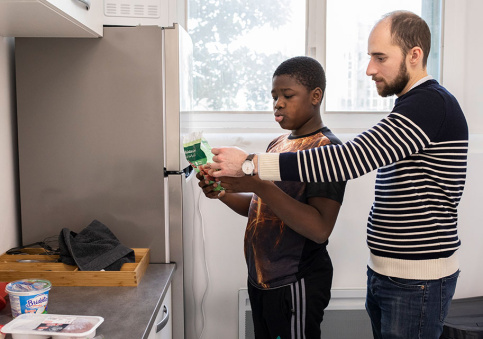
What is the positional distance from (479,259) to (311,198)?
1.48 metres

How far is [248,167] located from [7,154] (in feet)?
2.86

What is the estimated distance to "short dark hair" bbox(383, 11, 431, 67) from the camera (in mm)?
1146

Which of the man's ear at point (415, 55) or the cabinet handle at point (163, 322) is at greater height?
the man's ear at point (415, 55)

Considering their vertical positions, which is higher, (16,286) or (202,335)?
(16,286)

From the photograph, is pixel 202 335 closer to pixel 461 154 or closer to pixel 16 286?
pixel 16 286

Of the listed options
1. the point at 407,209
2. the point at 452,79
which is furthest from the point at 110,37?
the point at 452,79

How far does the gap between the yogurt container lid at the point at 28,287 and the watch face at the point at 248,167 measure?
55cm

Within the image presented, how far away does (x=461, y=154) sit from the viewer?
1152 mm

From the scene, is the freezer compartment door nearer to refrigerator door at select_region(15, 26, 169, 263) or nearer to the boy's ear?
refrigerator door at select_region(15, 26, 169, 263)

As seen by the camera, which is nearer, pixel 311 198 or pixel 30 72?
pixel 311 198

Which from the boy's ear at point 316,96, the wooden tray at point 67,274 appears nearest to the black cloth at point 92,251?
the wooden tray at point 67,274

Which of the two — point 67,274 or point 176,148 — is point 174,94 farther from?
point 67,274

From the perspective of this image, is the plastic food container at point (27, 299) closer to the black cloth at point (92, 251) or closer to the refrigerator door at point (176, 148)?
the black cloth at point (92, 251)

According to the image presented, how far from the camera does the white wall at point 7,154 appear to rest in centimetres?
150
